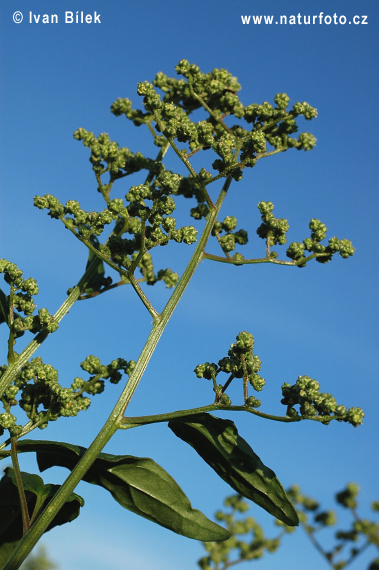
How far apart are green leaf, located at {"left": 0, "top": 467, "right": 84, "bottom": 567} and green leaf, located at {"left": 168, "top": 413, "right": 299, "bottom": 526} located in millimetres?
1168

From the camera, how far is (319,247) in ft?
19.1

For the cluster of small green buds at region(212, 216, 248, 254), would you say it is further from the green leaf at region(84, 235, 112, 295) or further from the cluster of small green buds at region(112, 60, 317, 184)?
the green leaf at region(84, 235, 112, 295)

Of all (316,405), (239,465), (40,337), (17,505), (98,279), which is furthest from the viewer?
(98,279)

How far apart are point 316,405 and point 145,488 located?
5.26 feet

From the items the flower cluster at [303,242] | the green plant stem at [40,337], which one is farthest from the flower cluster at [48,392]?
the flower cluster at [303,242]

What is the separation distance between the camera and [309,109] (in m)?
6.48

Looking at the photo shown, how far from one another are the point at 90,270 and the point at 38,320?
3.02ft

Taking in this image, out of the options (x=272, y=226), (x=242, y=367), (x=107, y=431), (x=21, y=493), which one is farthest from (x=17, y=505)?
(x=272, y=226)

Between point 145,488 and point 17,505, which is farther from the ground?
point 145,488

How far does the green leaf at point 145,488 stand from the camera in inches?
197

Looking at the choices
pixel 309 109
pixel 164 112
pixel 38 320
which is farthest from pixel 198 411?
pixel 309 109

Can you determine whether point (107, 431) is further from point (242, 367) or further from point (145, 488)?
point (242, 367)

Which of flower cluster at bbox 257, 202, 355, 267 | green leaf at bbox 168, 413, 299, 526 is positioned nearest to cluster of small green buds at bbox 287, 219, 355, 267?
flower cluster at bbox 257, 202, 355, 267

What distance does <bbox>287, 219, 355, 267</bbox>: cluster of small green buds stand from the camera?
5.83 meters
